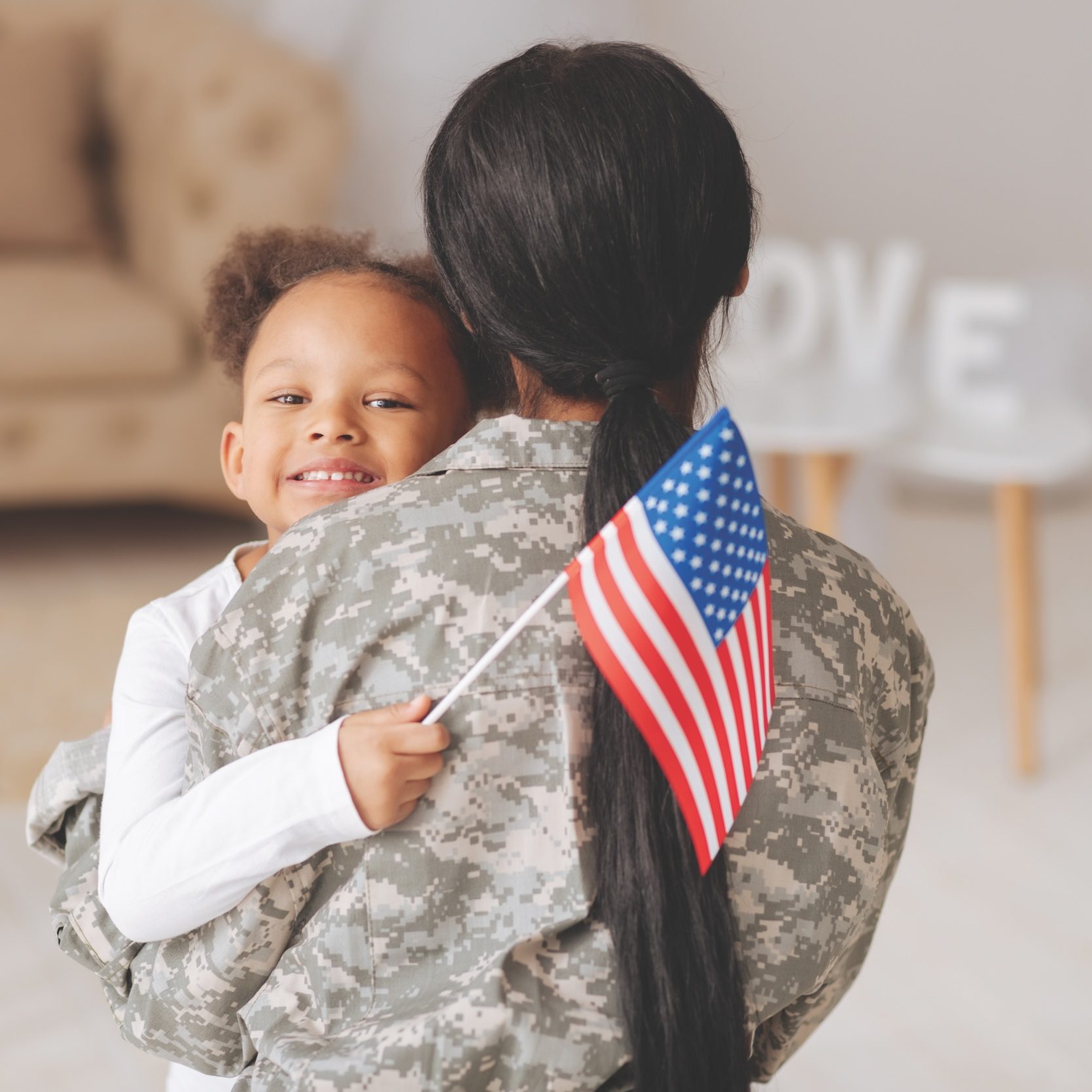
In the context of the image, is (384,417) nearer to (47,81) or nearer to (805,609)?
(805,609)

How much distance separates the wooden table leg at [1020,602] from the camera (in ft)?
7.77

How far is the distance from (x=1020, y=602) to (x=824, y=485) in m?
0.39

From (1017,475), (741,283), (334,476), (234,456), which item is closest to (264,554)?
(334,476)

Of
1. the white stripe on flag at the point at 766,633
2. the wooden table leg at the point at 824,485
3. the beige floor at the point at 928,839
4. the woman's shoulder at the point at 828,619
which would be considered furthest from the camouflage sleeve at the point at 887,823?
the wooden table leg at the point at 824,485

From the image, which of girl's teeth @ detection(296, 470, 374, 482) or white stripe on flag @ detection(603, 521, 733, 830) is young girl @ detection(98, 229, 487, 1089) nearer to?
girl's teeth @ detection(296, 470, 374, 482)

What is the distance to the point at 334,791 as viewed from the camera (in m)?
0.72

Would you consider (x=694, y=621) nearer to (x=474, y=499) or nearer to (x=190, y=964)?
(x=474, y=499)

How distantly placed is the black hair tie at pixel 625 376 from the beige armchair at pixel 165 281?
227cm

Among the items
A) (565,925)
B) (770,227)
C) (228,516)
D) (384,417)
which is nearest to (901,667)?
(565,925)

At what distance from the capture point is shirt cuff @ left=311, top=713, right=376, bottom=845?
717 millimetres

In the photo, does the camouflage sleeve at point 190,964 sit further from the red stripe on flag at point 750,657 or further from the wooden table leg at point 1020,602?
the wooden table leg at point 1020,602

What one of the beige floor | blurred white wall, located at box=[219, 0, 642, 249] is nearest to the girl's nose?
the beige floor

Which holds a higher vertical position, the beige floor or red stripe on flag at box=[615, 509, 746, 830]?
red stripe on flag at box=[615, 509, 746, 830]

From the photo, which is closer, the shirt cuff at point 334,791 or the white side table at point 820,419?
the shirt cuff at point 334,791
